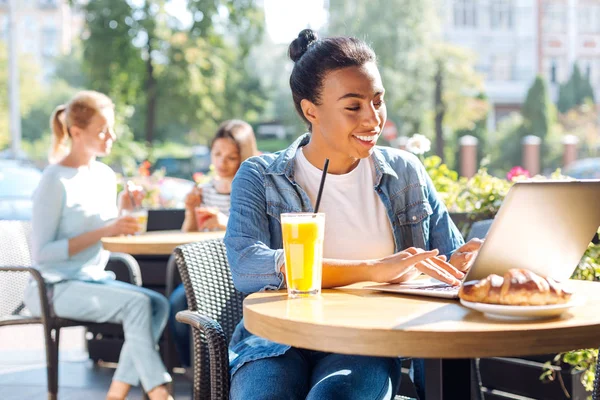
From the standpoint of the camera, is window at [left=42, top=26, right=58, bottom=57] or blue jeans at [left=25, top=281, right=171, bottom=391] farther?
window at [left=42, top=26, right=58, bottom=57]

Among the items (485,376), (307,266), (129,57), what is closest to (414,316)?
(307,266)

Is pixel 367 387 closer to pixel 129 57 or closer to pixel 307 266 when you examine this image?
pixel 307 266

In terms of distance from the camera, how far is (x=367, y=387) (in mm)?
1769

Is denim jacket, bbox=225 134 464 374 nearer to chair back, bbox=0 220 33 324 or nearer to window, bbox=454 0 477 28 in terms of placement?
chair back, bbox=0 220 33 324

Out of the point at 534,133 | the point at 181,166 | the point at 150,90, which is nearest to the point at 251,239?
the point at 150,90

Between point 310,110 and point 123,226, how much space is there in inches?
58.0

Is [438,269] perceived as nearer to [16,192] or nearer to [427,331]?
[427,331]

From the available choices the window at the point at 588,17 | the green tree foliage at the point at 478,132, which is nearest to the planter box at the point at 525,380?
the green tree foliage at the point at 478,132

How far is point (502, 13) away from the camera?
44.1 meters

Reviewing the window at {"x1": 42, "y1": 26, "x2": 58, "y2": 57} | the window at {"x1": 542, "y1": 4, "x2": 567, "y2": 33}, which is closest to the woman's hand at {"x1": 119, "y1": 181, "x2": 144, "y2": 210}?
the window at {"x1": 542, "y1": 4, "x2": 567, "y2": 33}

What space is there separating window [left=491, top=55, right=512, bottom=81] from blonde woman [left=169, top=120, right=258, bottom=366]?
4035 cm

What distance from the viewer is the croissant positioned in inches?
55.5

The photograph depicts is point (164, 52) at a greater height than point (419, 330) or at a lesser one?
greater

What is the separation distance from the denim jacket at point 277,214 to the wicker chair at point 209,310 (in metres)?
0.06
